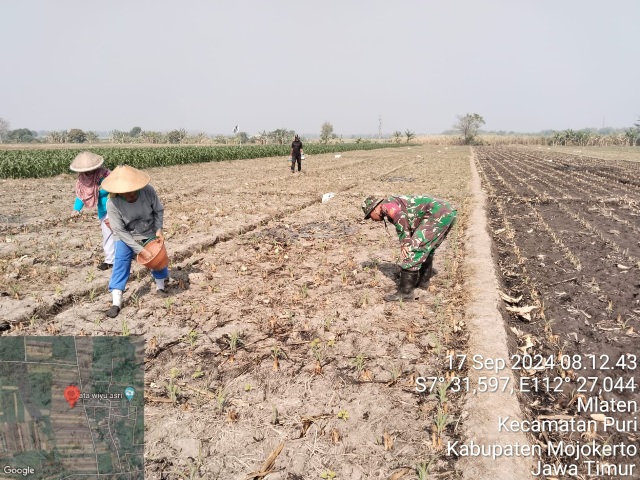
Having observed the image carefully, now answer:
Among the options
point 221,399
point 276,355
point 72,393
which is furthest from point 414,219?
point 72,393

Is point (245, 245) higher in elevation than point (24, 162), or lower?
lower

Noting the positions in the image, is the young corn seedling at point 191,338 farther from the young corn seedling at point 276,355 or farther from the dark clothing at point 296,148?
the dark clothing at point 296,148

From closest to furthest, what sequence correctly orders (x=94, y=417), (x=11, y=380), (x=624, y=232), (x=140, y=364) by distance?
1. (x=11, y=380)
2. (x=94, y=417)
3. (x=140, y=364)
4. (x=624, y=232)

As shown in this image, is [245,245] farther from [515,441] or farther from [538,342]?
[515,441]

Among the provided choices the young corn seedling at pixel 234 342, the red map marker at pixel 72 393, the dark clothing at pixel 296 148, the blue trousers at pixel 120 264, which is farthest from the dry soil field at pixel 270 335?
the dark clothing at pixel 296 148

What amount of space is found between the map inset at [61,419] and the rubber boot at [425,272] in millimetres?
3734

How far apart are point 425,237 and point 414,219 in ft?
0.83

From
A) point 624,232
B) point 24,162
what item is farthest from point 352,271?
point 24,162

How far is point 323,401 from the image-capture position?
10.5ft

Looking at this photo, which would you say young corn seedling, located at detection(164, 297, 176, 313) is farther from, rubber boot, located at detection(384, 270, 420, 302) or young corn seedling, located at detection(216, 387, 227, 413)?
rubber boot, located at detection(384, 270, 420, 302)

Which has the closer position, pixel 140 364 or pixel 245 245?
pixel 140 364

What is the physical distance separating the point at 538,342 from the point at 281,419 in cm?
274

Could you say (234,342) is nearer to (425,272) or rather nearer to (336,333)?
(336,333)

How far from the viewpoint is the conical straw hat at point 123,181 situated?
4.25m
